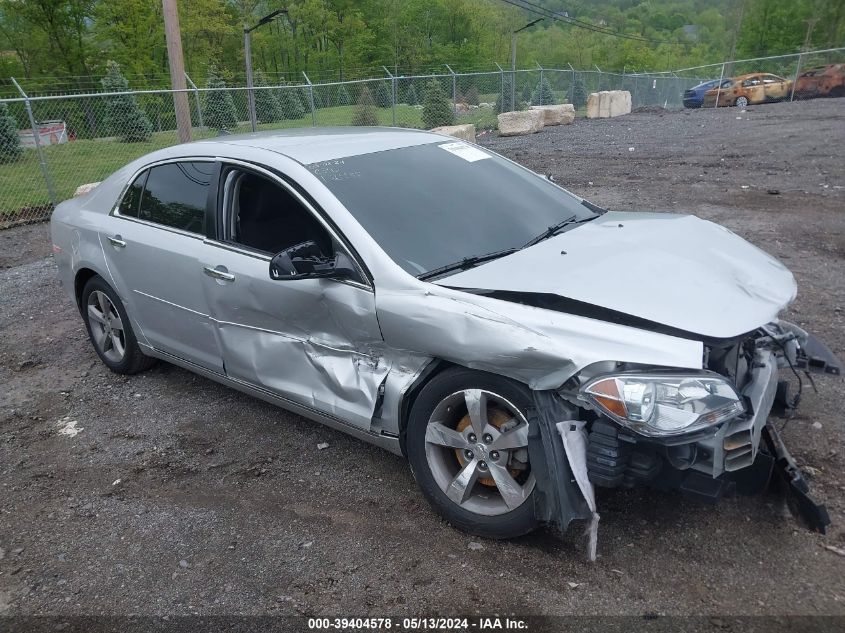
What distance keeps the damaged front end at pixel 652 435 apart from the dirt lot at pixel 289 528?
1.05 feet

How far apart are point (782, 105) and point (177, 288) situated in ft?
94.7

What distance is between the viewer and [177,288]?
13.4ft

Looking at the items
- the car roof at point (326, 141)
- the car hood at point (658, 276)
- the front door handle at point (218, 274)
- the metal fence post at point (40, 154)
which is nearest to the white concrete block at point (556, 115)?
the metal fence post at point (40, 154)

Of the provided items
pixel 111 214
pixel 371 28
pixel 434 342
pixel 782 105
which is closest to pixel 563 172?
pixel 111 214

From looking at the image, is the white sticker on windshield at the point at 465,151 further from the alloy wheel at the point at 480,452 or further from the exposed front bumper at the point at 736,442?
the exposed front bumper at the point at 736,442

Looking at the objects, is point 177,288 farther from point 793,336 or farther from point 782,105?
point 782,105

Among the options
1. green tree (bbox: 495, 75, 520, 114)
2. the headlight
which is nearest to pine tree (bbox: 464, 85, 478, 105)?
green tree (bbox: 495, 75, 520, 114)

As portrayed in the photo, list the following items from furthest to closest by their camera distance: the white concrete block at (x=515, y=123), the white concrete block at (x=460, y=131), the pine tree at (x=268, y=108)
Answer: the white concrete block at (x=515, y=123) → the pine tree at (x=268, y=108) → the white concrete block at (x=460, y=131)

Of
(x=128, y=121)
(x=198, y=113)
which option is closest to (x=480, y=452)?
(x=198, y=113)

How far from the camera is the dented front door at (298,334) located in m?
3.24

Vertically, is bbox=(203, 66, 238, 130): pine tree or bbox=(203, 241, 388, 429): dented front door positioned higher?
bbox=(203, 241, 388, 429): dented front door

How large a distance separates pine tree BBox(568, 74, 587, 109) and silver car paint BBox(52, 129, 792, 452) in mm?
28859

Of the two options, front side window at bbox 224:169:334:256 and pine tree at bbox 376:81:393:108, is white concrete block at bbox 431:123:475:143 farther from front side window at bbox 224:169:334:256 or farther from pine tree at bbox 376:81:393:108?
front side window at bbox 224:169:334:256

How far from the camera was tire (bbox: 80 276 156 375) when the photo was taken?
185 inches
